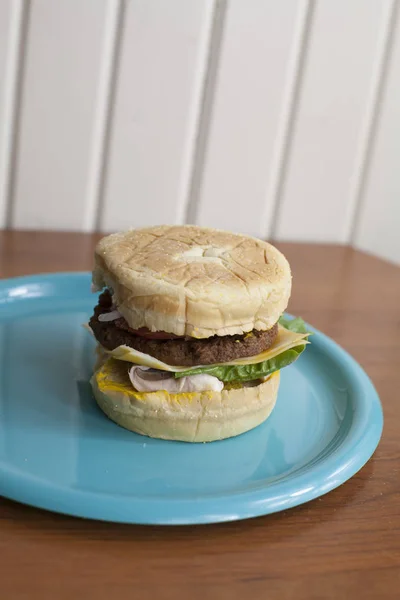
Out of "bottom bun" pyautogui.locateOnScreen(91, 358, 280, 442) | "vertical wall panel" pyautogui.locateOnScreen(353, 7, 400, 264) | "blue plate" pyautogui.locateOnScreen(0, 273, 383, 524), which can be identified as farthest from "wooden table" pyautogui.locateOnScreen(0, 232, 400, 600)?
"vertical wall panel" pyautogui.locateOnScreen(353, 7, 400, 264)

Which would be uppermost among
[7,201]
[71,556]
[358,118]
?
[358,118]

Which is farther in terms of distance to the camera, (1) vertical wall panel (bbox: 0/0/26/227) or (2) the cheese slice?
(1) vertical wall panel (bbox: 0/0/26/227)

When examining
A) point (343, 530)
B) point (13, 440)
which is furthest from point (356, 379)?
point (13, 440)

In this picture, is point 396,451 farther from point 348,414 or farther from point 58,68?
point 58,68

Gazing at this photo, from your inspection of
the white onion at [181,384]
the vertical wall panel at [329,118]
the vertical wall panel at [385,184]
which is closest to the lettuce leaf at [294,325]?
the white onion at [181,384]

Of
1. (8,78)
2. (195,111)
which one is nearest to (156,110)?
(195,111)

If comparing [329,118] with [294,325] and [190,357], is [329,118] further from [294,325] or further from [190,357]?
[190,357]

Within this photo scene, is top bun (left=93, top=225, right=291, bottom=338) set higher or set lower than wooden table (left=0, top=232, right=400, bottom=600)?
higher

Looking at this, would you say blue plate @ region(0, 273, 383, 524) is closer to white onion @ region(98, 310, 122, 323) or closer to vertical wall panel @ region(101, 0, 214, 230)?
white onion @ region(98, 310, 122, 323)
